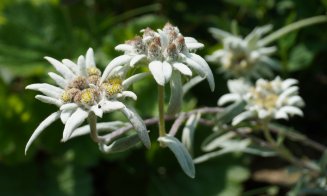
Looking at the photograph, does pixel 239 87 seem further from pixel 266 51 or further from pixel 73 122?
pixel 73 122

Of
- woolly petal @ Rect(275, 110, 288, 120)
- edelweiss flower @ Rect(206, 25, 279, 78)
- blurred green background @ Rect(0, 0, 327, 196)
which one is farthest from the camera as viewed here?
blurred green background @ Rect(0, 0, 327, 196)

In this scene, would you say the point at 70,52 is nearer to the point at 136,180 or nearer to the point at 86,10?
the point at 86,10

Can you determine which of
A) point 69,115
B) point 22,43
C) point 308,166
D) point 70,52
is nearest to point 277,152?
point 308,166

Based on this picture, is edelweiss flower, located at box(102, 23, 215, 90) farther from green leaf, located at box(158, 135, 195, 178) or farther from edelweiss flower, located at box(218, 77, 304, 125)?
edelweiss flower, located at box(218, 77, 304, 125)

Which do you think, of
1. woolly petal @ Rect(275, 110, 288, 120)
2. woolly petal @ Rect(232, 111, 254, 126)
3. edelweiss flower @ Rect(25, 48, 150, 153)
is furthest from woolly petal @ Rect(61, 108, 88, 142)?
woolly petal @ Rect(275, 110, 288, 120)

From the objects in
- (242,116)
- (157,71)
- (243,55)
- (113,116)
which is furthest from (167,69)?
(113,116)
